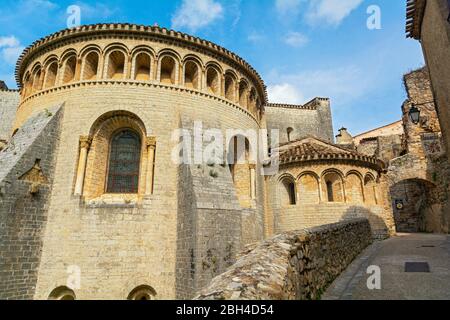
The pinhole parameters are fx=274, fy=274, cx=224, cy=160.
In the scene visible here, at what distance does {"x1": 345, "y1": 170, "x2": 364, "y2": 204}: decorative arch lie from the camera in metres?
14.9

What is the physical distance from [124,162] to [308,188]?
9.64 meters

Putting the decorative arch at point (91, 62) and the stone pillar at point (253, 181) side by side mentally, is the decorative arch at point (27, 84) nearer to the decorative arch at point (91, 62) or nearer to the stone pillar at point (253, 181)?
the decorative arch at point (91, 62)

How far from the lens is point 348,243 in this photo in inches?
335

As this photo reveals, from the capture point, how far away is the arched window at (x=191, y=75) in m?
12.0

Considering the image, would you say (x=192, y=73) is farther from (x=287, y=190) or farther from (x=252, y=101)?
(x=287, y=190)

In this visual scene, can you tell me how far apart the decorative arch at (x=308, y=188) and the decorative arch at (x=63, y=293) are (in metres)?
11.1

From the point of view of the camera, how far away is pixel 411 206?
25.2 metres

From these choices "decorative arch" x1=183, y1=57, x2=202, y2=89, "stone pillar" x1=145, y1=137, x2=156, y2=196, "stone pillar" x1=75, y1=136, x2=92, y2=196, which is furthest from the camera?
"decorative arch" x1=183, y1=57, x2=202, y2=89

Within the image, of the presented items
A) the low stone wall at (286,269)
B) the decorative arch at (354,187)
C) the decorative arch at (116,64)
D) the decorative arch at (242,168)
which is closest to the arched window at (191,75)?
the decorative arch at (116,64)

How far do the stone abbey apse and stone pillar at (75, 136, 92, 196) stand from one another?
0.12 ft

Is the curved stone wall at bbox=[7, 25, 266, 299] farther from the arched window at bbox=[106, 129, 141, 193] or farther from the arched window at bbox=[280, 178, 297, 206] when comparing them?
the arched window at bbox=[280, 178, 297, 206]

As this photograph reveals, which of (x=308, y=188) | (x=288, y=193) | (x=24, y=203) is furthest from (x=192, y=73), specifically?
(x=308, y=188)

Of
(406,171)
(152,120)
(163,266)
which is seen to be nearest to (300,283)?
(163,266)

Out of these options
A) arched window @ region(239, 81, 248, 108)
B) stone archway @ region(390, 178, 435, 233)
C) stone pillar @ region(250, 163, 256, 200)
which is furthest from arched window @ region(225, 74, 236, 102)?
stone archway @ region(390, 178, 435, 233)
